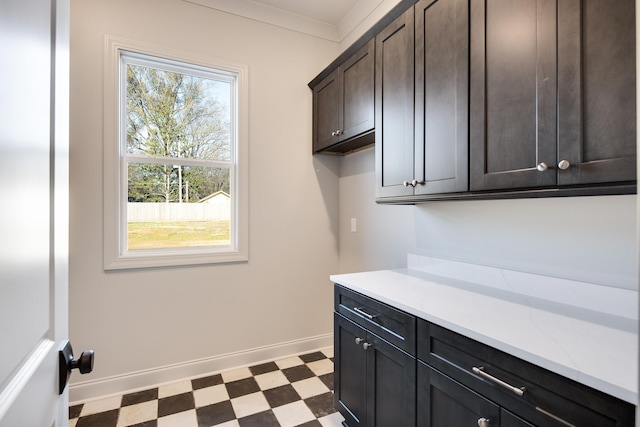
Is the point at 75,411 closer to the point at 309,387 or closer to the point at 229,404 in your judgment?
the point at 229,404

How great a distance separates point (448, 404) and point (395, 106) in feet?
4.70

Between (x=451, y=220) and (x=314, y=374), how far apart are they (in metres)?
1.56

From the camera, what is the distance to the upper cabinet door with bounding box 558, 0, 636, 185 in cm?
88

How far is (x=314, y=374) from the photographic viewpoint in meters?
2.36

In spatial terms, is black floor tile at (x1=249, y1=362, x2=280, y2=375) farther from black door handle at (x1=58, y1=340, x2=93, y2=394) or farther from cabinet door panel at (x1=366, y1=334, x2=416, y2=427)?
black door handle at (x1=58, y1=340, x2=93, y2=394)

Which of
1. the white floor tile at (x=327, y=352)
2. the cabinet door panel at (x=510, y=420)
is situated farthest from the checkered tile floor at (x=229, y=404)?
the cabinet door panel at (x=510, y=420)

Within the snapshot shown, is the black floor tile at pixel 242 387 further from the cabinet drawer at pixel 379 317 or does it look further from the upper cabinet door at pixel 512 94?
the upper cabinet door at pixel 512 94

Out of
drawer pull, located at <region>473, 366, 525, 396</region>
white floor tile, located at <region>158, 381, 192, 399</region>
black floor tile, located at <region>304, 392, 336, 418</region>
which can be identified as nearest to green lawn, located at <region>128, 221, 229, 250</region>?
white floor tile, located at <region>158, 381, 192, 399</region>

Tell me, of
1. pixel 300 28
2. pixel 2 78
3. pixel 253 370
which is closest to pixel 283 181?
pixel 300 28

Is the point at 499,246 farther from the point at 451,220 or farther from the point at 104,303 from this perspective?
the point at 104,303

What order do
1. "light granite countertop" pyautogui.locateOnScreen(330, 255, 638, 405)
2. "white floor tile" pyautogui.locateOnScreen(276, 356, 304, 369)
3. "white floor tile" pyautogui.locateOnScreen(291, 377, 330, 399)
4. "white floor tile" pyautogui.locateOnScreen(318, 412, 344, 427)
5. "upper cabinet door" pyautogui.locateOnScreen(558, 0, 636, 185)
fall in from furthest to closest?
"white floor tile" pyautogui.locateOnScreen(276, 356, 304, 369)
"white floor tile" pyautogui.locateOnScreen(291, 377, 330, 399)
"white floor tile" pyautogui.locateOnScreen(318, 412, 344, 427)
"upper cabinet door" pyautogui.locateOnScreen(558, 0, 636, 185)
"light granite countertop" pyautogui.locateOnScreen(330, 255, 638, 405)

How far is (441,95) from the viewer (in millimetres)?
1438

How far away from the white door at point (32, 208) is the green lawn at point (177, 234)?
5.58 ft

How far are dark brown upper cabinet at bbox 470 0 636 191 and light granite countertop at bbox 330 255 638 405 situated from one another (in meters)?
0.48
